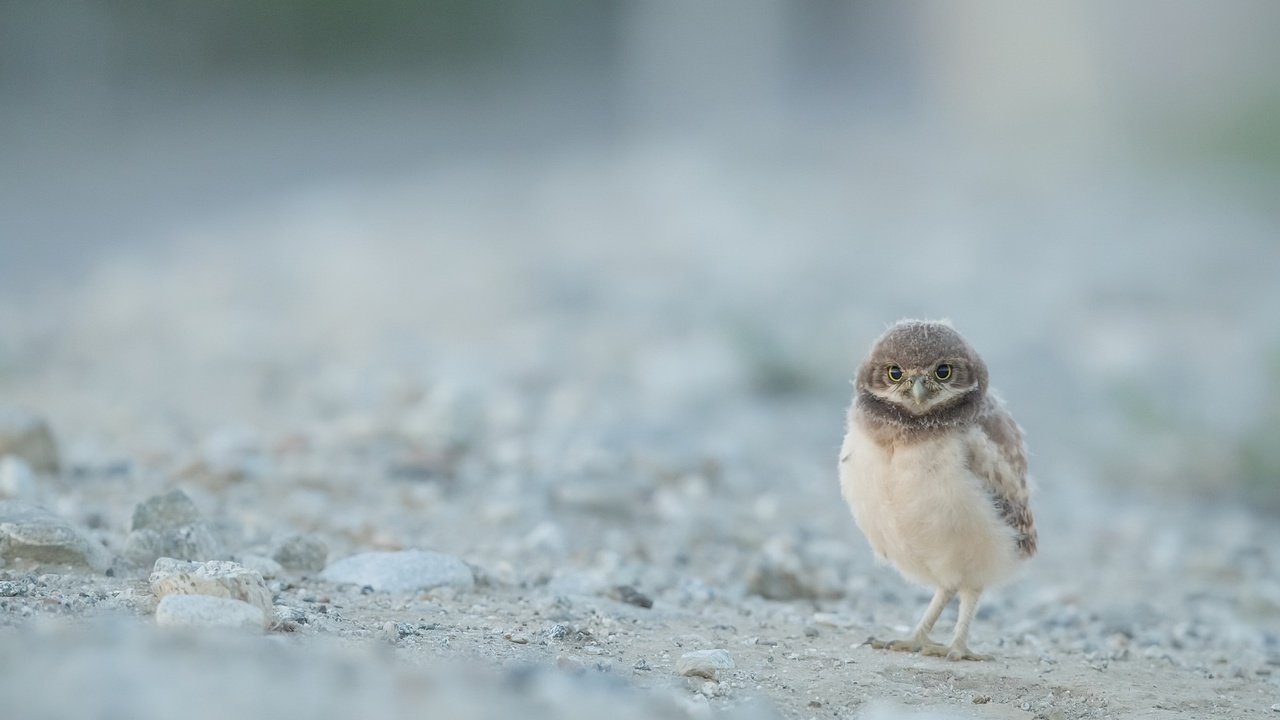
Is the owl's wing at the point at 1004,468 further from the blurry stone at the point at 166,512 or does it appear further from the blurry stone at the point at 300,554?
the blurry stone at the point at 166,512

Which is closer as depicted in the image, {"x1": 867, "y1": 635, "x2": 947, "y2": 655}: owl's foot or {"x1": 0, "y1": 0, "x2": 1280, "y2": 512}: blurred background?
{"x1": 867, "y1": 635, "x2": 947, "y2": 655}: owl's foot

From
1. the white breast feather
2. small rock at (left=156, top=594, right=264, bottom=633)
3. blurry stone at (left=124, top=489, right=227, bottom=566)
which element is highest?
the white breast feather

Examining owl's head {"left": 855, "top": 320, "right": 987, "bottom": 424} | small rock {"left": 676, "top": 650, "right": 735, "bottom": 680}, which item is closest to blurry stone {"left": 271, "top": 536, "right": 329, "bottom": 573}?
small rock {"left": 676, "top": 650, "right": 735, "bottom": 680}

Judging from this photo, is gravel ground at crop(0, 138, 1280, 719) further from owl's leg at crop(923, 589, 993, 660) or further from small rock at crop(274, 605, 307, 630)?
owl's leg at crop(923, 589, 993, 660)

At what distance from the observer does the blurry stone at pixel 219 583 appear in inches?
180

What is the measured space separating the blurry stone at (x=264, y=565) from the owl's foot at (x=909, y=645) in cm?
202

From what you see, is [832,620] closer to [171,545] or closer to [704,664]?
[704,664]

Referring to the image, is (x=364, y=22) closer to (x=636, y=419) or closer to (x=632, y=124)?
(x=632, y=124)

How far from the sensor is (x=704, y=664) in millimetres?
4883

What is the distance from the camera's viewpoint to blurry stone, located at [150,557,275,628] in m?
4.57

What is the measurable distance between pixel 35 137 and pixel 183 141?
2973 millimetres

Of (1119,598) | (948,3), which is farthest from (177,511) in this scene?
(948,3)

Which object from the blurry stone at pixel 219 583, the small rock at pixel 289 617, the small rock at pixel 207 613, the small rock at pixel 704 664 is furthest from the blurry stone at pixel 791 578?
the small rock at pixel 207 613

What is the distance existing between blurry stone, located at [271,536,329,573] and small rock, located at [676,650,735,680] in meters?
1.49
